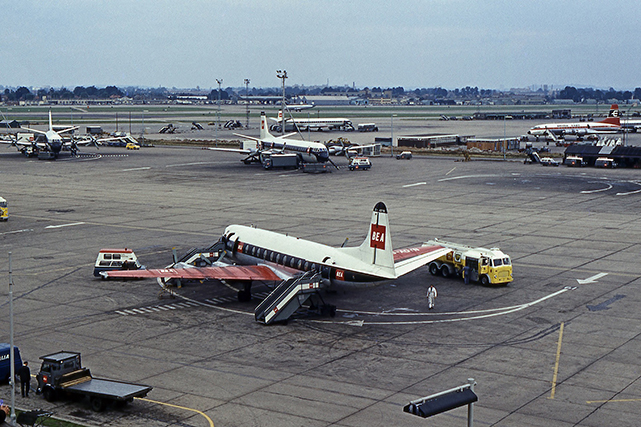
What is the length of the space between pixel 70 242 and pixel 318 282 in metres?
33.2

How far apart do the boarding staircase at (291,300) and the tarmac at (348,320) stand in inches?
35.3

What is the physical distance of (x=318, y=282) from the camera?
4803cm

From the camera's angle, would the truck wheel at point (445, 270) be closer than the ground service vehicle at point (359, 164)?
Yes

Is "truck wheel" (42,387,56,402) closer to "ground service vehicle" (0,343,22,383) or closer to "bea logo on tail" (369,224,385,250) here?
"ground service vehicle" (0,343,22,383)

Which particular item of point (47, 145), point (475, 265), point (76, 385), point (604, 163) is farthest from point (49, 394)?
point (47, 145)

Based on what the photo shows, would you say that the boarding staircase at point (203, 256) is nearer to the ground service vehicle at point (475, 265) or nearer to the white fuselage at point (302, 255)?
the white fuselage at point (302, 255)

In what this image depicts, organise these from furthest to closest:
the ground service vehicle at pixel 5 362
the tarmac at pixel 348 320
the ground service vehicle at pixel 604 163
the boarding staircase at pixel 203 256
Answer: the ground service vehicle at pixel 604 163, the boarding staircase at pixel 203 256, the ground service vehicle at pixel 5 362, the tarmac at pixel 348 320

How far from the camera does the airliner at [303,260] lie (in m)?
46.8

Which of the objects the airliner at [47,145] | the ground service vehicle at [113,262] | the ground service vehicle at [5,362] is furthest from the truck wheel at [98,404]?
the airliner at [47,145]

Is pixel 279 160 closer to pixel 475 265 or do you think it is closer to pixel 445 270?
pixel 445 270

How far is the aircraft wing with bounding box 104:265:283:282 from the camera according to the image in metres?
49.0

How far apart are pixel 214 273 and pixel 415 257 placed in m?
14.1

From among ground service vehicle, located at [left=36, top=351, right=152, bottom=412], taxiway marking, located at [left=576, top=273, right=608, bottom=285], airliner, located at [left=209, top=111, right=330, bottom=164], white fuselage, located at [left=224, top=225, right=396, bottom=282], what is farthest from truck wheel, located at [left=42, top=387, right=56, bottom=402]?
airliner, located at [left=209, top=111, right=330, bottom=164]

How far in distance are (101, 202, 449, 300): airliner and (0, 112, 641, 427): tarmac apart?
1542mm
